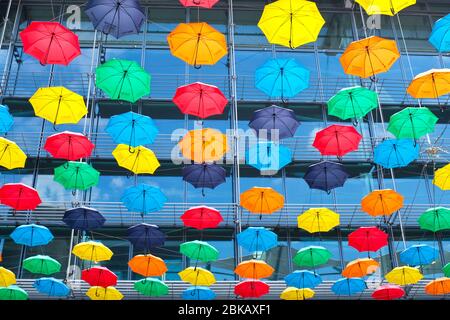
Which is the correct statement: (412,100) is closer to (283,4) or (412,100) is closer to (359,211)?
(359,211)

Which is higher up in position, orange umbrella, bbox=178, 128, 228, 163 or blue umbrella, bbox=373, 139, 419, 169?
orange umbrella, bbox=178, 128, 228, 163

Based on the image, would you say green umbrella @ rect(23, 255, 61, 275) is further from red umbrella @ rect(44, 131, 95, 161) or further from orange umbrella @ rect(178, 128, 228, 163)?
orange umbrella @ rect(178, 128, 228, 163)

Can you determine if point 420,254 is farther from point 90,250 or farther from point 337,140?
point 90,250

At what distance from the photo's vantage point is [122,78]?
11.4 m

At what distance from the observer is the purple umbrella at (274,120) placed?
1231 centimetres

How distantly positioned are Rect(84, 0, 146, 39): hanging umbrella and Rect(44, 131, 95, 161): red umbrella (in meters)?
2.41

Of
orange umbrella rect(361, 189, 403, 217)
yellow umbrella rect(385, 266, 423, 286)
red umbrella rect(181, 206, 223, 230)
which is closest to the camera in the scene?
red umbrella rect(181, 206, 223, 230)

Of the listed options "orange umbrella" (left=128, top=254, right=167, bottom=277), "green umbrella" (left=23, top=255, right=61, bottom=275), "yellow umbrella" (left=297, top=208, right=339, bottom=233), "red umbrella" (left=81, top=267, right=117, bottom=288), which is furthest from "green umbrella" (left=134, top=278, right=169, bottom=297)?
"yellow umbrella" (left=297, top=208, right=339, bottom=233)

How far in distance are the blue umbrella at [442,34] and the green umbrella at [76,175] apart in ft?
26.5

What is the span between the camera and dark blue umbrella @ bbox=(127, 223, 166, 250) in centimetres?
1256

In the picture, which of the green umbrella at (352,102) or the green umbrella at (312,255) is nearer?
the green umbrella at (352,102)

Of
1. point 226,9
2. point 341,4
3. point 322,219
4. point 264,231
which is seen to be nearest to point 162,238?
point 264,231

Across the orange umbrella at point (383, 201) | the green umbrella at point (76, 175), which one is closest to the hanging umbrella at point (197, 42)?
the green umbrella at point (76, 175)

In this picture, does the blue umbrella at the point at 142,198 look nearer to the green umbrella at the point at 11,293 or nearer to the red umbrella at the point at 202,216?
the red umbrella at the point at 202,216
